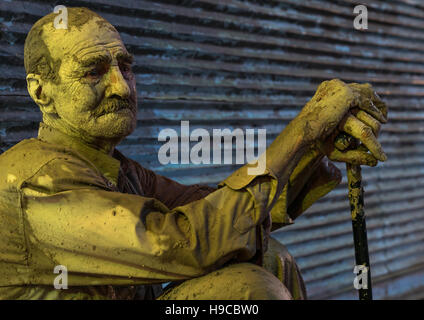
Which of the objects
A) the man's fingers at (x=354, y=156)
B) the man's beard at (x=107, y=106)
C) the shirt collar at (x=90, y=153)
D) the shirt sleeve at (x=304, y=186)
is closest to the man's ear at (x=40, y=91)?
the shirt collar at (x=90, y=153)

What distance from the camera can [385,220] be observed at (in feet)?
17.9

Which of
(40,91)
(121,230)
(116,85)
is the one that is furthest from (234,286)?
(40,91)

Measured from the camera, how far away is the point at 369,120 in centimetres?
220

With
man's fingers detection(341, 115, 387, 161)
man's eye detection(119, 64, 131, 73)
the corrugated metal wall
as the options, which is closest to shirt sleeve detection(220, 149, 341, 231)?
man's fingers detection(341, 115, 387, 161)

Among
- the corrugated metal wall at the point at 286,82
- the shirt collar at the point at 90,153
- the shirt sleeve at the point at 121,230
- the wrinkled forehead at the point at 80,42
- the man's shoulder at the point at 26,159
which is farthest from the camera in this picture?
the corrugated metal wall at the point at 286,82

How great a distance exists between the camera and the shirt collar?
2.22m

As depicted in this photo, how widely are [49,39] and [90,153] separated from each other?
0.48m

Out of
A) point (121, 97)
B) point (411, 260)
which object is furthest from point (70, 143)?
point (411, 260)

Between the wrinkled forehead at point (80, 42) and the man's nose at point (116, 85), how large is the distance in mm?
80

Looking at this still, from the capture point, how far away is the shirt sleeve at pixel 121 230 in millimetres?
1831

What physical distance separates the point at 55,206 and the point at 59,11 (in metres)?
0.84

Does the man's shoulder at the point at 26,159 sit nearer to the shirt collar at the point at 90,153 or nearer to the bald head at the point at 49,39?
the shirt collar at the point at 90,153

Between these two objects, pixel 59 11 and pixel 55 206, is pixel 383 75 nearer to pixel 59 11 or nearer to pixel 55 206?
pixel 59 11

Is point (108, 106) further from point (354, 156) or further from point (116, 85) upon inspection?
point (354, 156)
